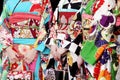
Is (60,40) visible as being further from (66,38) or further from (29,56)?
(29,56)

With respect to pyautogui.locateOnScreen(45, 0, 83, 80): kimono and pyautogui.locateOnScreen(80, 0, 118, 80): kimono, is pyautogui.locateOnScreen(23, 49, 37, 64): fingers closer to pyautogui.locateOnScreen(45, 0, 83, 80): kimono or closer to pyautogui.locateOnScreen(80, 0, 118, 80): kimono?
pyautogui.locateOnScreen(45, 0, 83, 80): kimono

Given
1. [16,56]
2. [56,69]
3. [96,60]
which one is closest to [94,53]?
[96,60]

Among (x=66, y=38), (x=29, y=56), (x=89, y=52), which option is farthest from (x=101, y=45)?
(x=29, y=56)

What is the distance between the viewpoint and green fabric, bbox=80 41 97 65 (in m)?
4.50

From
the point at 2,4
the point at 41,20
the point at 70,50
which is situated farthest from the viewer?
the point at 2,4

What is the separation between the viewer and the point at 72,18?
16.0 feet

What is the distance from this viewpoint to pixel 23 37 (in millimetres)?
5262

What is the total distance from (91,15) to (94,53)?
0.42 metres

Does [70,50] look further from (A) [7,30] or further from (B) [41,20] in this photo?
(A) [7,30]

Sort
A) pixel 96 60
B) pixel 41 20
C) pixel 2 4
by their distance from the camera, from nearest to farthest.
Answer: pixel 96 60
pixel 41 20
pixel 2 4

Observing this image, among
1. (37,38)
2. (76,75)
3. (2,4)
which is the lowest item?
(76,75)

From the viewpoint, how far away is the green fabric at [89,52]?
4500 millimetres

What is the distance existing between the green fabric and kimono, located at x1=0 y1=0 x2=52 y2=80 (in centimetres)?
65

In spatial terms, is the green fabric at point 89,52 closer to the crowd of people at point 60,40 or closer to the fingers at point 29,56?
the crowd of people at point 60,40
